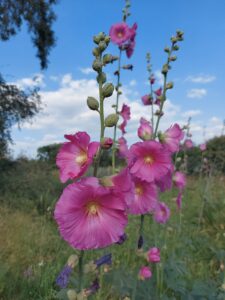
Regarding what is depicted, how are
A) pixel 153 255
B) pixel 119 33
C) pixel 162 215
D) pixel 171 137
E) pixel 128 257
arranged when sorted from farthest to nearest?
pixel 128 257
pixel 119 33
pixel 162 215
pixel 153 255
pixel 171 137

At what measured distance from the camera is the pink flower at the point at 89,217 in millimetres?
1205

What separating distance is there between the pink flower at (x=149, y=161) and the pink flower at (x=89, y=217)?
52 centimetres

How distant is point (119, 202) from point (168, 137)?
2.96 feet

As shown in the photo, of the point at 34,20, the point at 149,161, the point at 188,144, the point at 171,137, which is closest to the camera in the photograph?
the point at 149,161

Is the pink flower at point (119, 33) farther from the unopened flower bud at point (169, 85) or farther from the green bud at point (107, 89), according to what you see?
the green bud at point (107, 89)

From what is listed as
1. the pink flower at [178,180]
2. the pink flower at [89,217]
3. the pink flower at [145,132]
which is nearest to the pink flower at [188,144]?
the pink flower at [178,180]

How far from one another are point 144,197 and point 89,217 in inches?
24.6

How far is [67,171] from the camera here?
134 cm

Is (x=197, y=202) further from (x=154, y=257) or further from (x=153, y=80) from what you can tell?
Result: (x=154, y=257)

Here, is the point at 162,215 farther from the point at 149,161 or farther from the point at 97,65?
the point at 97,65

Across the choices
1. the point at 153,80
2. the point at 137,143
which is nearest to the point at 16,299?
the point at 137,143

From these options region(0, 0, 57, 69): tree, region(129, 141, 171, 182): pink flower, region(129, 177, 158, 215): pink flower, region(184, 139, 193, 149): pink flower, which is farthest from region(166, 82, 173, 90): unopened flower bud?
region(0, 0, 57, 69): tree

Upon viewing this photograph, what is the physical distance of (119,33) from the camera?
319 centimetres

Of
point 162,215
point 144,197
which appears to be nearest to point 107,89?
point 144,197
